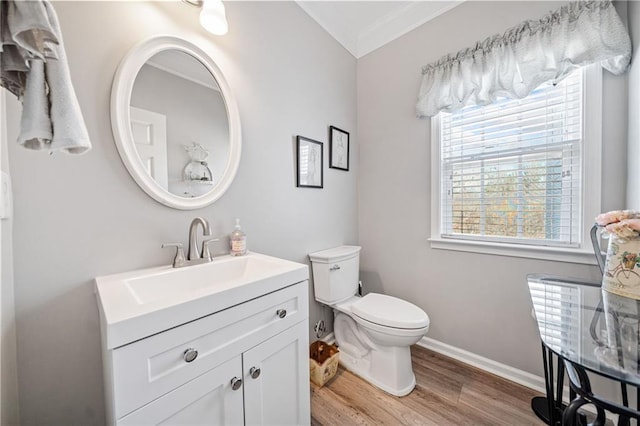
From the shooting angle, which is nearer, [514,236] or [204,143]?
[204,143]

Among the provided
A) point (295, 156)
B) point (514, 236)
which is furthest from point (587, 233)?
point (295, 156)

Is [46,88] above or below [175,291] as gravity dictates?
above

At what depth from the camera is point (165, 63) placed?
3.56 ft

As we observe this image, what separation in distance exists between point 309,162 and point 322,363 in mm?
1360

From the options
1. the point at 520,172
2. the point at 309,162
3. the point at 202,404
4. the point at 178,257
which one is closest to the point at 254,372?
the point at 202,404

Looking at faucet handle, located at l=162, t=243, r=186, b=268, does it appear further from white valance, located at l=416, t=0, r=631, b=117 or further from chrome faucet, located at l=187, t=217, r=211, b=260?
white valance, located at l=416, t=0, r=631, b=117

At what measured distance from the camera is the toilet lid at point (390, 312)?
1384 mm

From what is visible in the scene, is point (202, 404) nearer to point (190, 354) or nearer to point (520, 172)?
point (190, 354)

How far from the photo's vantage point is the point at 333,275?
167cm

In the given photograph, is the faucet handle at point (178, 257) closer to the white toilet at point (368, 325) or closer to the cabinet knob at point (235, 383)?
→ the cabinet knob at point (235, 383)

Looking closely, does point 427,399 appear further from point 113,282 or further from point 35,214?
point 35,214

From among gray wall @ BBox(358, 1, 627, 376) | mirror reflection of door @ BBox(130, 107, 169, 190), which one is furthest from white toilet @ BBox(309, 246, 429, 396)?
mirror reflection of door @ BBox(130, 107, 169, 190)

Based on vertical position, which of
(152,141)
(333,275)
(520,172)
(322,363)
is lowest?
(322,363)

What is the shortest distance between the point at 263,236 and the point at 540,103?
1859 mm
